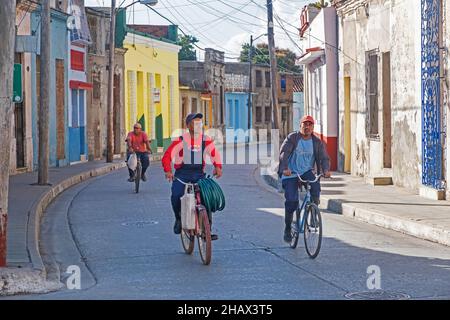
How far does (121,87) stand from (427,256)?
33.0 metres

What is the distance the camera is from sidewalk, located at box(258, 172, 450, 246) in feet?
45.8

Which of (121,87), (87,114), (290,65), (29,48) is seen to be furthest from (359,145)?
(290,65)

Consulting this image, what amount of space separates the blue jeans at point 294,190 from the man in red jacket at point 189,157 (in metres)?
0.90

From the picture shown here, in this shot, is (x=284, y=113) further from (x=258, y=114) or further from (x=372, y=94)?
(x=372, y=94)

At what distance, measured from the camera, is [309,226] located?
39.0ft

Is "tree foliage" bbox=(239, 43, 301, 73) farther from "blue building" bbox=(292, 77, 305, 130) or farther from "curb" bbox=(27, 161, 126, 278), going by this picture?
"curb" bbox=(27, 161, 126, 278)

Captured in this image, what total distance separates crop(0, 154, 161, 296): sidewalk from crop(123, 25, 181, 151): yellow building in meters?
13.3

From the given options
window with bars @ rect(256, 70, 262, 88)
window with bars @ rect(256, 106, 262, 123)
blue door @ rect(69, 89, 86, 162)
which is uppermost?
window with bars @ rect(256, 70, 262, 88)

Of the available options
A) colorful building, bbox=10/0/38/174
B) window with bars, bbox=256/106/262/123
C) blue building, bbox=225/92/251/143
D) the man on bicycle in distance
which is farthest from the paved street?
window with bars, bbox=256/106/262/123

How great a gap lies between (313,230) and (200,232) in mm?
1340

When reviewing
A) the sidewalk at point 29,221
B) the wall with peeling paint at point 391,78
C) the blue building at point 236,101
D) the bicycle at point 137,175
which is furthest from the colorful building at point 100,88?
the blue building at point 236,101

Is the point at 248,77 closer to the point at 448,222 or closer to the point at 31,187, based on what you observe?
the point at 31,187

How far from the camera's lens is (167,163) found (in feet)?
39.4

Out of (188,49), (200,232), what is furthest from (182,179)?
(188,49)
